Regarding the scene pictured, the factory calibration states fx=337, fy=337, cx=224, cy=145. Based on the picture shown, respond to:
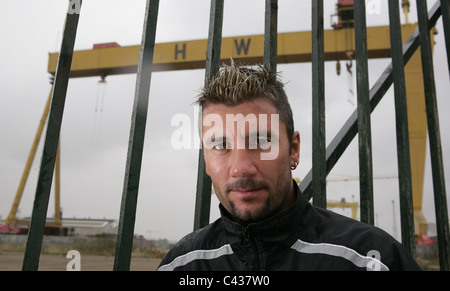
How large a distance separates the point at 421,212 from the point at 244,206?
9.30 metres

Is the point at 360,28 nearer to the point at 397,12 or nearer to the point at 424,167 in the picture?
the point at 397,12

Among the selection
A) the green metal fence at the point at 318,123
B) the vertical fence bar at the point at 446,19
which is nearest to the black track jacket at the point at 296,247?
the green metal fence at the point at 318,123

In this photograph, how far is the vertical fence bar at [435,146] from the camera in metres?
1.38

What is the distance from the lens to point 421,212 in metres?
8.60

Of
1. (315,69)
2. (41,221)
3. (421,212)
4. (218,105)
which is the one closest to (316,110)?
(315,69)

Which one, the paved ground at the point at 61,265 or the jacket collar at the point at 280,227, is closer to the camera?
the jacket collar at the point at 280,227

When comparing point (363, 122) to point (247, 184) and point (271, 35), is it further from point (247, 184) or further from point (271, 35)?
point (247, 184)

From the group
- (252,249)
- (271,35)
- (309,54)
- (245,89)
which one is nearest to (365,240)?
(252,249)

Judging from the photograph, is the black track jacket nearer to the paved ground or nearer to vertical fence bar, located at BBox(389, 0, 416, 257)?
vertical fence bar, located at BBox(389, 0, 416, 257)

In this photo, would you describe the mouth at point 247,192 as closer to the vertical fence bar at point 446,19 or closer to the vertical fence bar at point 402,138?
the vertical fence bar at point 402,138

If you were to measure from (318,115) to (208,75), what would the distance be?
19.6 inches

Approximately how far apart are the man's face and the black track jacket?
5 centimetres

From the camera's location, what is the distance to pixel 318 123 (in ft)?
4.40
